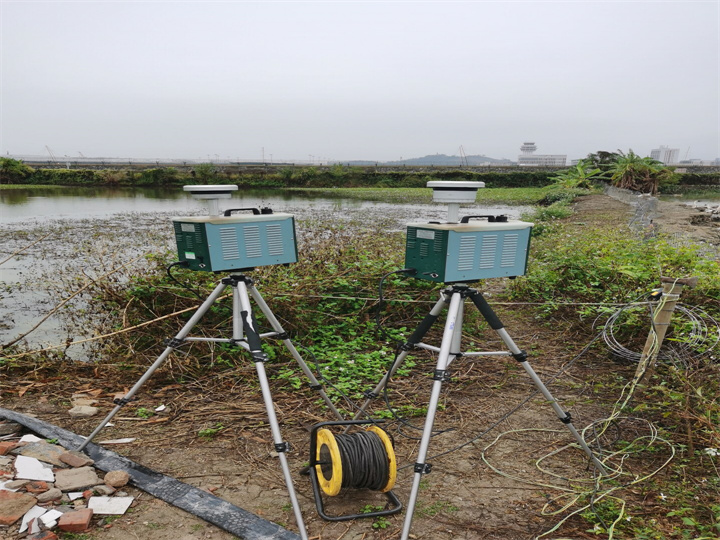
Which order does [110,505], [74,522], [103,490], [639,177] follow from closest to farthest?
[74,522], [110,505], [103,490], [639,177]

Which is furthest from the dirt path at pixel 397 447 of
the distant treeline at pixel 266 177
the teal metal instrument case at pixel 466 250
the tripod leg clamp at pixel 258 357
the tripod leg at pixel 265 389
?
the distant treeline at pixel 266 177

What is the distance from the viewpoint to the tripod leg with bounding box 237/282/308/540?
2.24m

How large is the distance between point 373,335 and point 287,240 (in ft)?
7.47

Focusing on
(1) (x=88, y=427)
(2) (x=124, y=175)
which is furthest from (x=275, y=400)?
(2) (x=124, y=175)

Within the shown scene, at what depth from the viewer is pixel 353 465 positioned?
2.44 m

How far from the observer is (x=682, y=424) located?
10.1 feet

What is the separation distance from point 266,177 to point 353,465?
37287 millimetres

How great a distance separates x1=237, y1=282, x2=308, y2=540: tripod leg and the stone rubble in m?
0.87

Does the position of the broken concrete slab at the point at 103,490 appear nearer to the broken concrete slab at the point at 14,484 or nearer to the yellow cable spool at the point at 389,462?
the broken concrete slab at the point at 14,484

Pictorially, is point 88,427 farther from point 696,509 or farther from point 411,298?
point 696,509

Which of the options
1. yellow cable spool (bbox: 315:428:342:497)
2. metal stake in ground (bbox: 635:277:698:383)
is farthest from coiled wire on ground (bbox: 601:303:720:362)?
yellow cable spool (bbox: 315:428:342:497)

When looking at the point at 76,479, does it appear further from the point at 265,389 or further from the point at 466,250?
the point at 466,250

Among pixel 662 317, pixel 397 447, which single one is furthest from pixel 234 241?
pixel 662 317

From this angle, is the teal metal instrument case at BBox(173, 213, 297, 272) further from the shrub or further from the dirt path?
the shrub
